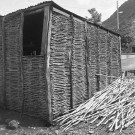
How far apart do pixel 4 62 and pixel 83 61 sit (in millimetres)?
3166

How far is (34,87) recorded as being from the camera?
792 cm

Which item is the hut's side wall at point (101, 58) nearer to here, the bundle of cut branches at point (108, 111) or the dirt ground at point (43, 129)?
the bundle of cut branches at point (108, 111)

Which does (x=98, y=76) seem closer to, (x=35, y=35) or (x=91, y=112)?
(x=91, y=112)

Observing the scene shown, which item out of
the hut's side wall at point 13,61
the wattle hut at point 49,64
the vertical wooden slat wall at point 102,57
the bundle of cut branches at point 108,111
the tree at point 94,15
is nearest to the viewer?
the wattle hut at point 49,64

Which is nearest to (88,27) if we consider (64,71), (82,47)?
(82,47)

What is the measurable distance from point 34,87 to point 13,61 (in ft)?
4.73

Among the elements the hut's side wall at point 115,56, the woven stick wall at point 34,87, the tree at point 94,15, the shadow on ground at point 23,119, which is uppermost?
the tree at point 94,15

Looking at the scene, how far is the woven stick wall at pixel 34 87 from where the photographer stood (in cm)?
762

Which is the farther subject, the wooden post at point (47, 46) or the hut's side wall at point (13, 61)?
the hut's side wall at point (13, 61)

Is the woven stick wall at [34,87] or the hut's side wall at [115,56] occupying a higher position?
the hut's side wall at [115,56]

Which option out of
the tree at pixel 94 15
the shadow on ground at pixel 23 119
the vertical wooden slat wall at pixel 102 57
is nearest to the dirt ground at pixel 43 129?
the shadow on ground at pixel 23 119

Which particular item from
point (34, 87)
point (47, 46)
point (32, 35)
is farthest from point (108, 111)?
point (32, 35)

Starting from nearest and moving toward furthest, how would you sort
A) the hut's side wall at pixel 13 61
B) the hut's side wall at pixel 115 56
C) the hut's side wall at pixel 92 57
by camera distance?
the hut's side wall at pixel 13 61 < the hut's side wall at pixel 92 57 < the hut's side wall at pixel 115 56

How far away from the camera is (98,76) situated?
34.3 ft
